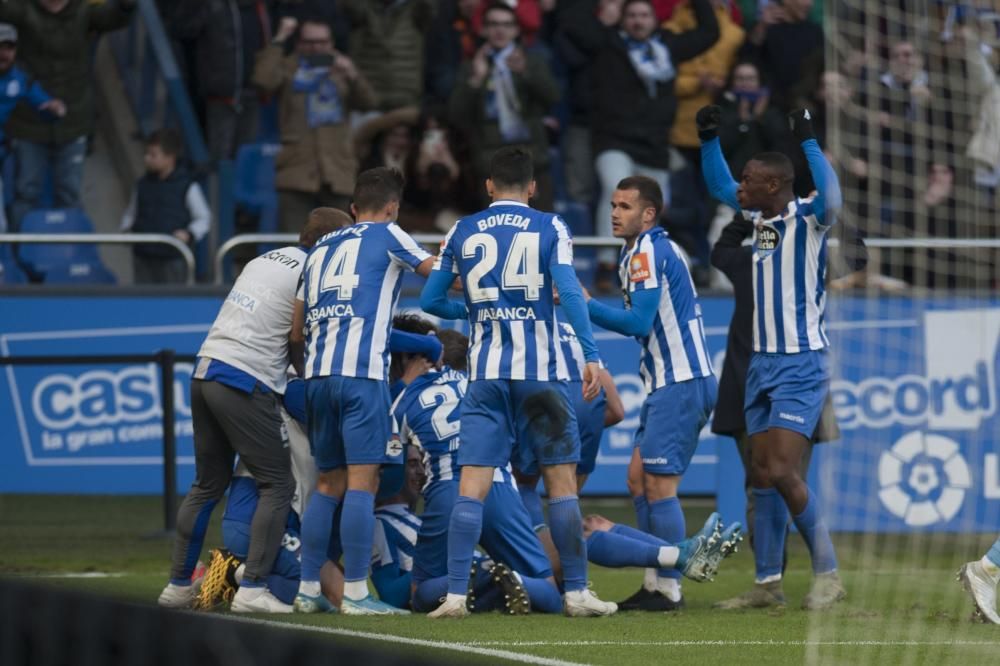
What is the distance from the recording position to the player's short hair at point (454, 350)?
911 cm

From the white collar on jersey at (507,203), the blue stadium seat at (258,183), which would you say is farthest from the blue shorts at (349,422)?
the blue stadium seat at (258,183)

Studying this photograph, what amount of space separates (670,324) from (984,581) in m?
1.97

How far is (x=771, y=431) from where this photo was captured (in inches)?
335

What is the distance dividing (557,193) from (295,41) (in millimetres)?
2586

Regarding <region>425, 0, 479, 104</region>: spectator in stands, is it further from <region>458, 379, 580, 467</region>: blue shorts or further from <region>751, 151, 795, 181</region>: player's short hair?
<region>458, 379, 580, 467</region>: blue shorts

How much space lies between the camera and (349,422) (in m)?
8.12

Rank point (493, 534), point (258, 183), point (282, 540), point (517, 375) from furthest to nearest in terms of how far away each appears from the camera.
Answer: point (258, 183), point (282, 540), point (493, 534), point (517, 375)

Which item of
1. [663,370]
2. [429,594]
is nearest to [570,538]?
[429,594]

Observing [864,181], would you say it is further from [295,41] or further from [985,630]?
[985,630]

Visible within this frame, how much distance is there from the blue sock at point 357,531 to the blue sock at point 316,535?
0.39 ft

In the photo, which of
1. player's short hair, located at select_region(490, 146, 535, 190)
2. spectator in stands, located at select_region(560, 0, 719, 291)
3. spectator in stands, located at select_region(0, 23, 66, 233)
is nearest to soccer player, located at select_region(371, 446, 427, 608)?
player's short hair, located at select_region(490, 146, 535, 190)

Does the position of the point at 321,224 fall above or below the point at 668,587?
above

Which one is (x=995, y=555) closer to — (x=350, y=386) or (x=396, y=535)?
(x=396, y=535)

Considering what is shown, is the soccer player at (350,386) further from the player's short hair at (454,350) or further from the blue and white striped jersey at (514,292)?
the player's short hair at (454,350)
